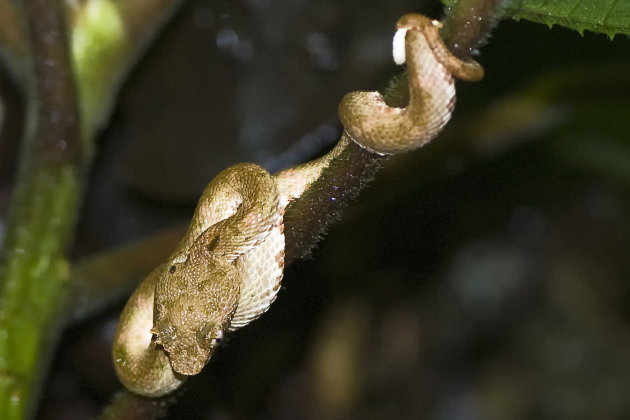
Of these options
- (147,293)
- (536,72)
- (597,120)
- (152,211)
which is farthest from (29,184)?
(597,120)

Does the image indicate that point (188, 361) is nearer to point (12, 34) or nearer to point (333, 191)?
point (333, 191)

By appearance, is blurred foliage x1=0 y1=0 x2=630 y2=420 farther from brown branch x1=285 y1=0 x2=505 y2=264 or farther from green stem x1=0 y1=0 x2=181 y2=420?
brown branch x1=285 y1=0 x2=505 y2=264

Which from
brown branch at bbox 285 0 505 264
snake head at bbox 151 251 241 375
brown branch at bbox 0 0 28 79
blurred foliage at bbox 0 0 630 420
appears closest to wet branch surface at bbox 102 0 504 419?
brown branch at bbox 285 0 505 264

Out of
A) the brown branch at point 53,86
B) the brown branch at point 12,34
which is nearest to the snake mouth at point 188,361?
the brown branch at point 53,86

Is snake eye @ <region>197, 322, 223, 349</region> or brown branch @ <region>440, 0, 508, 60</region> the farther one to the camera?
snake eye @ <region>197, 322, 223, 349</region>

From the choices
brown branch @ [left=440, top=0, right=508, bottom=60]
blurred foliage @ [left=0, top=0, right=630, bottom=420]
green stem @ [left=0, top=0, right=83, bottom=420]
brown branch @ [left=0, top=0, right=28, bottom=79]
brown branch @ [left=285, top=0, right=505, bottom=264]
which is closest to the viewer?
brown branch @ [left=440, top=0, right=508, bottom=60]

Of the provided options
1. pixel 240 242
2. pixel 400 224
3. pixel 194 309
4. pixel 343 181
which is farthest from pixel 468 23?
pixel 400 224

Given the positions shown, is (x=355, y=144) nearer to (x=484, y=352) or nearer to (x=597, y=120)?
(x=597, y=120)

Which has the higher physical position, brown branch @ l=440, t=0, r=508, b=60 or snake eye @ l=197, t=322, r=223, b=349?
brown branch @ l=440, t=0, r=508, b=60
